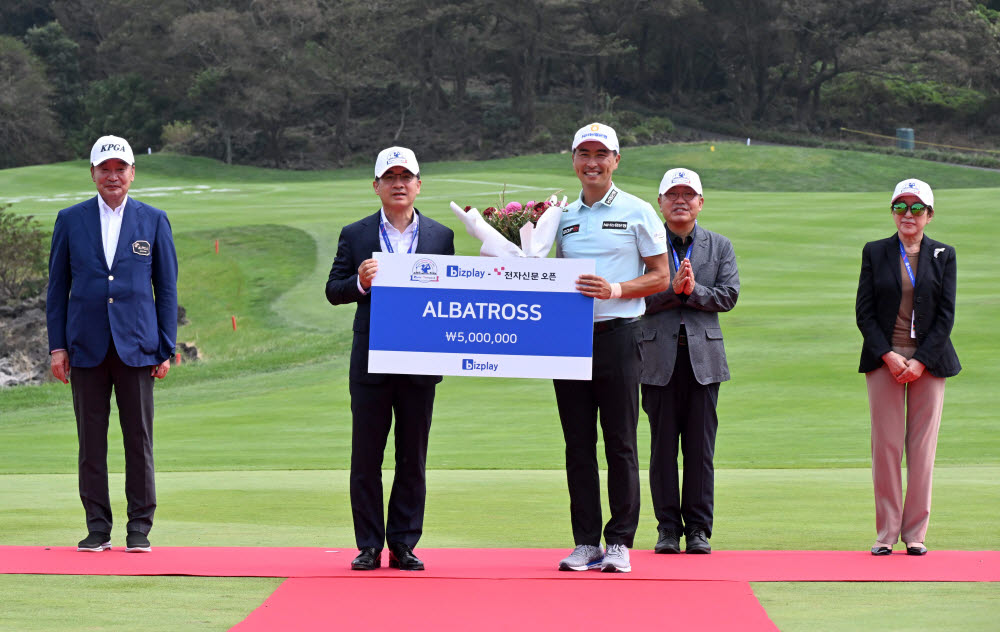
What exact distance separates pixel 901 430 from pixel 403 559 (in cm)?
269

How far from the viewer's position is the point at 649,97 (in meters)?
73.8

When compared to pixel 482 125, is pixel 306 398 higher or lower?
lower

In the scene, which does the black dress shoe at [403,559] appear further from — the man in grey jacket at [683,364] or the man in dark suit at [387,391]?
the man in grey jacket at [683,364]

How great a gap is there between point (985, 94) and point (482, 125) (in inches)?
986

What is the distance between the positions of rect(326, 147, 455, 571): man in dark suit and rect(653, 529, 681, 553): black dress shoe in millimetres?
1277

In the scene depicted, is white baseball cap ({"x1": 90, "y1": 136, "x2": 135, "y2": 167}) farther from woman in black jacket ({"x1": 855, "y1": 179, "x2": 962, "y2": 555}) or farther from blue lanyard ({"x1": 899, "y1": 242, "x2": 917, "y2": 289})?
blue lanyard ({"x1": 899, "y1": 242, "x2": 917, "y2": 289})

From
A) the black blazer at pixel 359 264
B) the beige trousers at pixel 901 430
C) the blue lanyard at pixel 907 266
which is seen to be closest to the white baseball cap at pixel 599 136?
the black blazer at pixel 359 264

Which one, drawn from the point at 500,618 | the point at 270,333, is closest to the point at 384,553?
the point at 500,618

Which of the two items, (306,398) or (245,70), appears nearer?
(306,398)

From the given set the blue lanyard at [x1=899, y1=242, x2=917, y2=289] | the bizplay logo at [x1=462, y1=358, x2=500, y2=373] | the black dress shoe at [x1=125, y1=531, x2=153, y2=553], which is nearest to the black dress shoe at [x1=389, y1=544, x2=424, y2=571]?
the bizplay logo at [x1=462, y1=358, x2=500, y2=373]

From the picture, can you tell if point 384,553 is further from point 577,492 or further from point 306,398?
point 306,398

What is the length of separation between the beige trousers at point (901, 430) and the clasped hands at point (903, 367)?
84 millimetres

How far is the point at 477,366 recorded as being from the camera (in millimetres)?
6211

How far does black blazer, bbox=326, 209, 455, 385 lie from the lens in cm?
630
